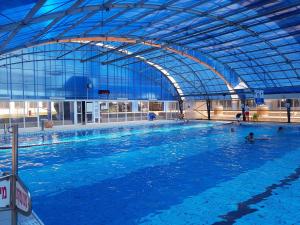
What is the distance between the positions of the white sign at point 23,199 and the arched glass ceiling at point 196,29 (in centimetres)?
835

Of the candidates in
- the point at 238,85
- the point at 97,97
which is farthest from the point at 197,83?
the point at 97,97

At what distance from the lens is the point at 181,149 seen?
15.6 metres

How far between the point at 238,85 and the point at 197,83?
239 inches

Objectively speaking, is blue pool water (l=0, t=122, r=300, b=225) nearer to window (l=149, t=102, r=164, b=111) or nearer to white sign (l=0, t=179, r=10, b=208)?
white sign (l=0, t=179, r=10, b=208)

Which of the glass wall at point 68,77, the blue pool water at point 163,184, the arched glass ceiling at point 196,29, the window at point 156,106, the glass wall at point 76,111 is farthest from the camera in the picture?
the window at point 156,106

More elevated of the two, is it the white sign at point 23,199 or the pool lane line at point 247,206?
the white sign at point 23,199

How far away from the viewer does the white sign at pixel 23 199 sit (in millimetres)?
2438

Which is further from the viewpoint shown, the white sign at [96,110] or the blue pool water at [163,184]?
the white sign at [96,110]

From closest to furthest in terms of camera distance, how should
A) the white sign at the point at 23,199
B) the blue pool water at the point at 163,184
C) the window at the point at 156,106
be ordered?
the white sign at the point at 23,199 < the blue pool water at the point at 163,184 < the window at the point at 156,106

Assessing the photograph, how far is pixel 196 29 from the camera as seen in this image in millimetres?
21672

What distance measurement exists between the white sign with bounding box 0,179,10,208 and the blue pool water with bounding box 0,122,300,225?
3.80 metres

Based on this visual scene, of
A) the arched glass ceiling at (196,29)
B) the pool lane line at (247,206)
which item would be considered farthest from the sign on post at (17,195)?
the arched glass ceiling at (196,29)

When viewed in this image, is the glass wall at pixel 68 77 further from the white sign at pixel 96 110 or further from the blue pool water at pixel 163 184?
the blue pool water at pixel 163 184

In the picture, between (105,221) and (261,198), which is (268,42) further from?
(105,221)
